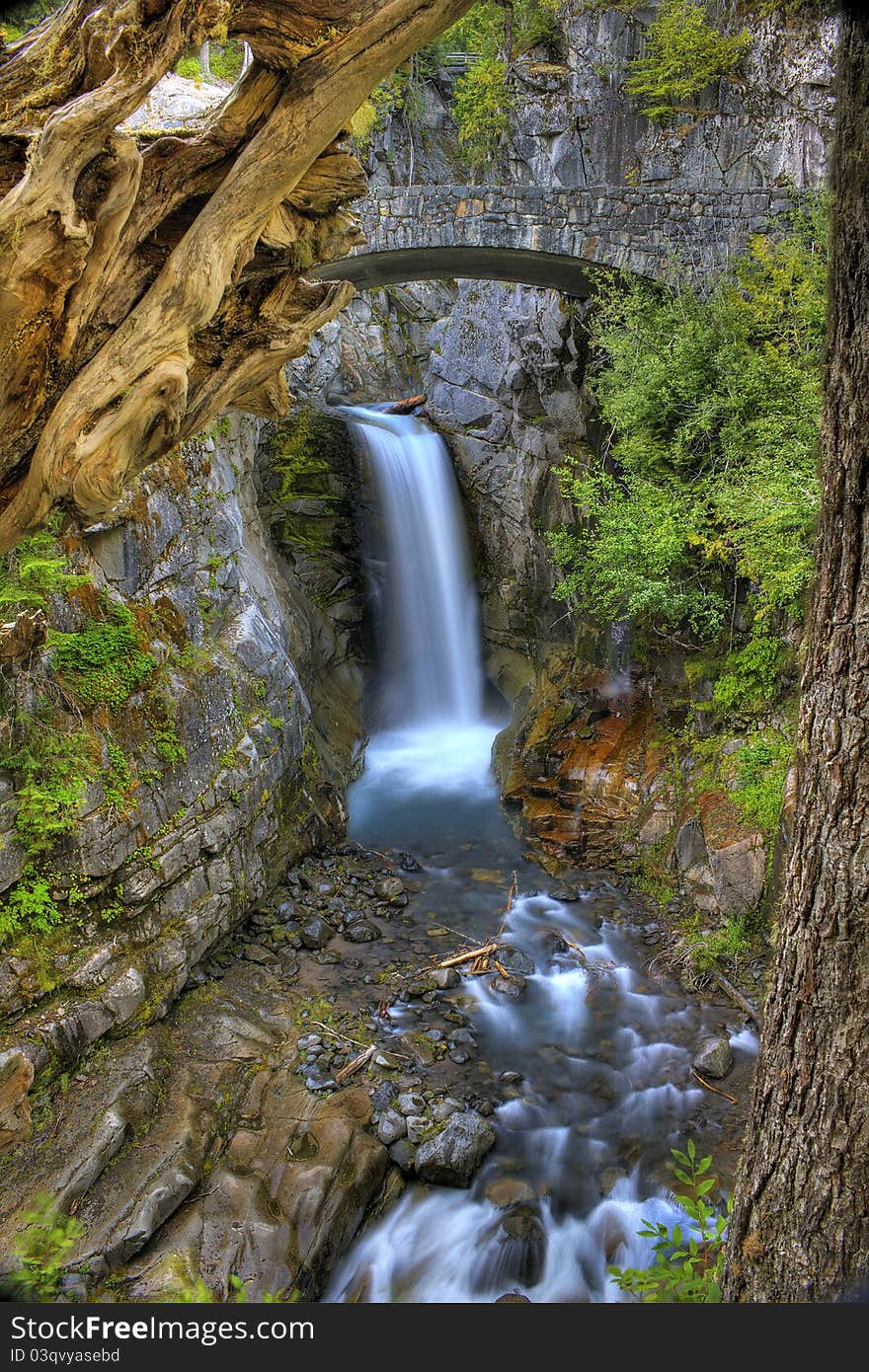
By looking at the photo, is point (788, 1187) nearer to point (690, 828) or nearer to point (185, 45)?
point (185, 45)

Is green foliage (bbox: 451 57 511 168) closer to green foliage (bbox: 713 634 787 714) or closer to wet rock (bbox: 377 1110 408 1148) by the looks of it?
green foliage (bbox: 713 634 787 714)

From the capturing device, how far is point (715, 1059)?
24.2 feet

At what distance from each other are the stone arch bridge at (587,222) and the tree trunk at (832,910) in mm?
10499

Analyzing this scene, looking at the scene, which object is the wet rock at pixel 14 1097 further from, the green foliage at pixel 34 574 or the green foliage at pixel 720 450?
→ the green foliage at pixel 720 450

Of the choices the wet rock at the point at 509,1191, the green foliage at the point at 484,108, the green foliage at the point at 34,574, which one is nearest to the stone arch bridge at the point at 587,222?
the green foliage at the point at 484,108

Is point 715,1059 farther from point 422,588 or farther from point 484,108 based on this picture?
point 484,108

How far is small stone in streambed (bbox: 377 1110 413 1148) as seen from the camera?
6.58 metres

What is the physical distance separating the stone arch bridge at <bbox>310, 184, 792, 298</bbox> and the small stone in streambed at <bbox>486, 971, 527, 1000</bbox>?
32.4ft

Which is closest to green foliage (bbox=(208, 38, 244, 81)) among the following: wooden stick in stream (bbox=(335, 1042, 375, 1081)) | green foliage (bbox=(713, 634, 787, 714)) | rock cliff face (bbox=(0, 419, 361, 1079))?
rock cliff face (bbox=(0, 419, 361, 1079))

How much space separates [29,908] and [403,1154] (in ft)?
11.8

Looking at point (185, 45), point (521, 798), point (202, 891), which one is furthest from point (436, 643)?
point (185, 45)

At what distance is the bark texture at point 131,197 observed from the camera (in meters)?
2.82

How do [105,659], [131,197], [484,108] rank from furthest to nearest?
1. [484,108]
2. [105,659]
3. [131,197]

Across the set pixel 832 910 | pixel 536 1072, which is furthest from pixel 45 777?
pixel 832 910
